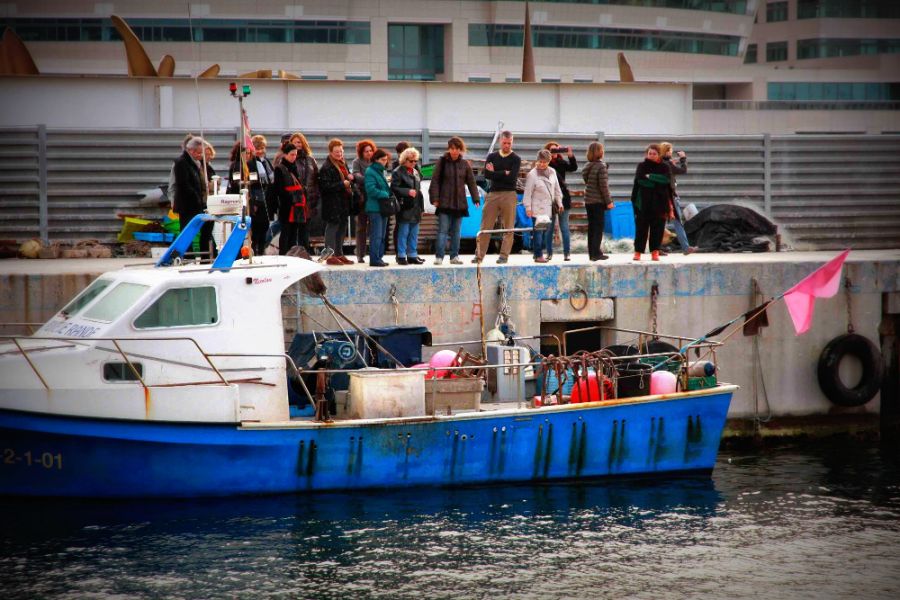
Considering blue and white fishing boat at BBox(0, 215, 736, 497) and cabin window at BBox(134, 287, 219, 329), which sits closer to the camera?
blue and white fishing boat at BBox(0, 215, 736, 497)

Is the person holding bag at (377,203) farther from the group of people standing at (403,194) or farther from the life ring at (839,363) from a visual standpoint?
the life ring at (839,363)

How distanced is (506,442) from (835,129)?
5134 cm

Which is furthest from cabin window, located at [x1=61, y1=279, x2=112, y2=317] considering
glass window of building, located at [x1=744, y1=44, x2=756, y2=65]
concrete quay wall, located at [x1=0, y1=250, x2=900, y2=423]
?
glass window of building, located at [x1=744, y1=44, x2=756, y2=65]

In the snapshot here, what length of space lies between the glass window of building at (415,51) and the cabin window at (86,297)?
125 feet

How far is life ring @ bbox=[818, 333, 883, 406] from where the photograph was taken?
17625mm

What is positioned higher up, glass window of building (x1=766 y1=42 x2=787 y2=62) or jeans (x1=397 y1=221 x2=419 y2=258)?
glass window of building (x1=766 y1=42 x2=787 y2=62)

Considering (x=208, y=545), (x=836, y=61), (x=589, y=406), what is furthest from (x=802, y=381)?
(x=836, y=61)

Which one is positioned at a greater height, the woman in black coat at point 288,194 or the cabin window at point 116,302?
the woman in black coat at point 288,194

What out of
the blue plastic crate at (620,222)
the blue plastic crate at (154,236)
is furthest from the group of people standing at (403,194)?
the blue plastic crate at (620,222)

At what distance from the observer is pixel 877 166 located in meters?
22.3

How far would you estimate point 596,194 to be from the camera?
18234mm

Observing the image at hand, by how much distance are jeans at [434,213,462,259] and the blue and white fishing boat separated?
3.42 meters

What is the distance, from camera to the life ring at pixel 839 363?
17.6 meters

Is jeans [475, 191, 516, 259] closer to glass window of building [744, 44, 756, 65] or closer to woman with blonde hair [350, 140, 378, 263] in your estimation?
woman with blonde hair [350, 140, 378, 263]
